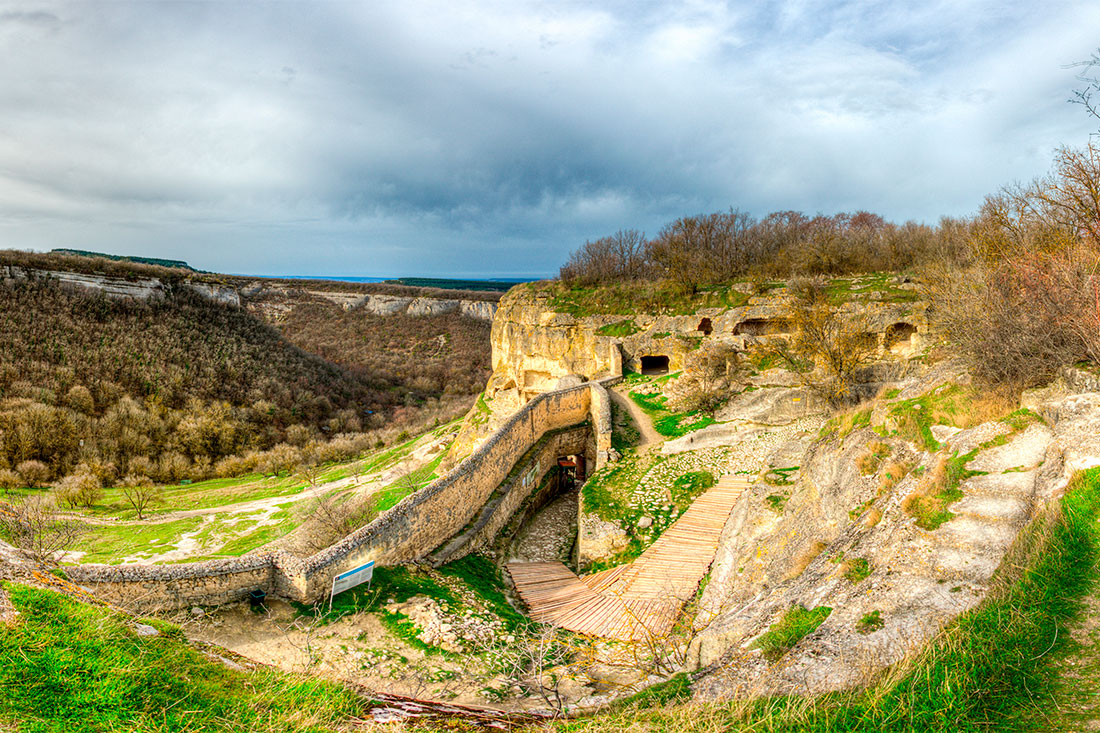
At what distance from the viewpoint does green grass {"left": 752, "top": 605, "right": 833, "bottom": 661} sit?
4.03m

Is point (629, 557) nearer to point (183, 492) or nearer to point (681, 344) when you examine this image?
point (681, 344)

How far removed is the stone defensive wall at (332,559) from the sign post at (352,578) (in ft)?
1.11

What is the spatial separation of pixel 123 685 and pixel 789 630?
5.13m

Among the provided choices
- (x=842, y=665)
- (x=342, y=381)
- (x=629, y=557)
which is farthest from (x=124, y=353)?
(x=842, y=665)

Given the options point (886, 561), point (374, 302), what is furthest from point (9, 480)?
point (374, 302)

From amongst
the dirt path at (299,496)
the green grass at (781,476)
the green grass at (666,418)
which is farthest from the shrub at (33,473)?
the green grass at (781,476)

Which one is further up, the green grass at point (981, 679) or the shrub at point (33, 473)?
the green grass at point (981, 679)

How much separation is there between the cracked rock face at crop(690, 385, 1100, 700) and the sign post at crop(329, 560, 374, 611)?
516 centimetres

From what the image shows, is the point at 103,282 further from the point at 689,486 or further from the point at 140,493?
the point at 689,486

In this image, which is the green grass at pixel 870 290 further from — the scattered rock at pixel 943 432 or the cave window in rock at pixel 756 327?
the scattered rock at pixel 943 432

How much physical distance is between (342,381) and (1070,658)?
50.3 metres

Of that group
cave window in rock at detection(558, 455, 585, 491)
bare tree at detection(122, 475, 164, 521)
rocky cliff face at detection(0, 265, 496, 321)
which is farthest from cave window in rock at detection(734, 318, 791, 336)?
rocky cliff face at detection(0, 265, 496, 321)

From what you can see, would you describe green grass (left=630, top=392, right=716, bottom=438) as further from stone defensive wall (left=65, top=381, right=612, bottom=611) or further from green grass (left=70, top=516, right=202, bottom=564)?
green grass (left=70, top=516, right=202, bottom=564)

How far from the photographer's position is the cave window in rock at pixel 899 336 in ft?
62.2
